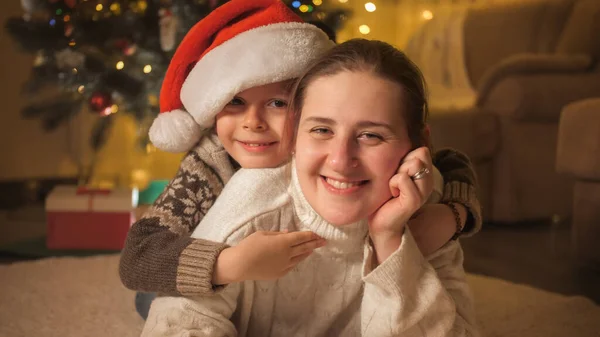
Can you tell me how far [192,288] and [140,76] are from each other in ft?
5.28

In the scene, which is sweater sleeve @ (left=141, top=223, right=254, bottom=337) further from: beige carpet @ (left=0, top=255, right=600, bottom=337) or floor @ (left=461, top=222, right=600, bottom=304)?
floor @ (left=461, top=222, right=600, bottom=304)

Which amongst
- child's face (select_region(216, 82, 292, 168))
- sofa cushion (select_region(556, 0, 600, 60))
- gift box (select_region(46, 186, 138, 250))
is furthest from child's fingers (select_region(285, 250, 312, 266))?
sofa cushion (select_region(556, 0, 600, 60))

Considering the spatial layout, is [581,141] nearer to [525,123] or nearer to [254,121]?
[525,123]

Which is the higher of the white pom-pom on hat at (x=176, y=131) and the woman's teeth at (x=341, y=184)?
the white pom-pom on hat at (x=176, y=131)

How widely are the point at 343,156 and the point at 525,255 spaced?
4.89 feet

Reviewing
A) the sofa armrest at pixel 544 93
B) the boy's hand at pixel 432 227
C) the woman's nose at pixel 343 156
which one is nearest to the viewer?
the woman's nose at pixel 343 156

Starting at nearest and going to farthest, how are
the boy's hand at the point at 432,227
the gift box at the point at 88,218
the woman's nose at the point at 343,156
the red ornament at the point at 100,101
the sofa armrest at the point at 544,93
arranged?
the woman's nose at the point at 343,156 → the boy's hand at the point at 432,227 → the gift box at the point at 88,218 → the red ornament at the point at 100,101 → the sofa armrest at the point at 544,93

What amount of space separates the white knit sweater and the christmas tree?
53.9 inches

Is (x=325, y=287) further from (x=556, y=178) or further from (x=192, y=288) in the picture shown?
(x=556, y=178)

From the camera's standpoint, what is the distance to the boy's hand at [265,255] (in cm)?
90

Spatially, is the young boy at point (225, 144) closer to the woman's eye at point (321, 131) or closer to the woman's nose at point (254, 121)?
the woman's nose at point (254, 121)

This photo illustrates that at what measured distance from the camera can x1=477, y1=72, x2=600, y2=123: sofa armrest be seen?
2.51 m

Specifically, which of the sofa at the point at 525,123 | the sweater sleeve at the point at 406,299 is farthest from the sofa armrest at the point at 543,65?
the sweater sleeve at the point at 406,299

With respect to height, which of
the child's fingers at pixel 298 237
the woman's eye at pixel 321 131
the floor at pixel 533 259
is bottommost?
the floor at pixel 533 259
